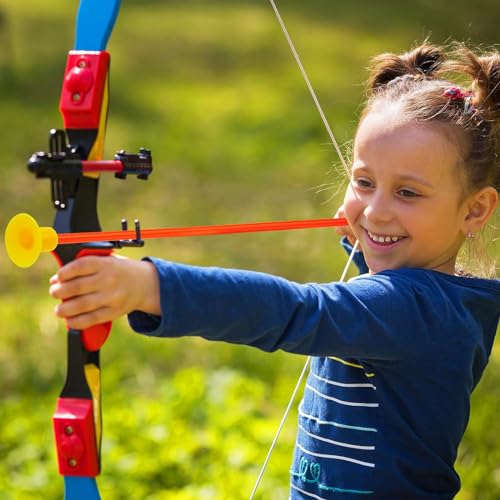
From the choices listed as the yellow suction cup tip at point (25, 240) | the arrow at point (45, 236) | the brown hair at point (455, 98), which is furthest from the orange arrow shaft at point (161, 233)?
the brown hair at point (455, 98)

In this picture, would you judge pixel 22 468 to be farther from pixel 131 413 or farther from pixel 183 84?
pixel 183 84

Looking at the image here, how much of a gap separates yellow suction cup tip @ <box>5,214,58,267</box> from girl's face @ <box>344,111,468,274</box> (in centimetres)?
70

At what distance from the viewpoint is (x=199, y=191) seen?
6922 mm

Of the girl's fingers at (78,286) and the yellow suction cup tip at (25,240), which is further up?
the yellow suction cup tip at (25,240)

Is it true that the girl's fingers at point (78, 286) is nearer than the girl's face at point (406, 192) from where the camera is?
Yes

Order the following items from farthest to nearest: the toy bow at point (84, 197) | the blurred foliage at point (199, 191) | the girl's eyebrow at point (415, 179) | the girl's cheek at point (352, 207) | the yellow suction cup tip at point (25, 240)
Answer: the blurred foliage at point (199, 191)
the girl's cheek at point (352, 207)
the girl's eyebrow at point (415, 179)
the toy bow at point (84, 197)
the yellow suction cup tip at point (25, 240)

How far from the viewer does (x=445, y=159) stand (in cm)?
186

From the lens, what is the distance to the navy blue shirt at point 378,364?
60.5 inches

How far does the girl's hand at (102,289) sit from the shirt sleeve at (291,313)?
28 millimetres

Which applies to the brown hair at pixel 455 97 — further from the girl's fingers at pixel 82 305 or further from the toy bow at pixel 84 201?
the girl's fingers at pixel 82 305

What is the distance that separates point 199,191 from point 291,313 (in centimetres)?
543

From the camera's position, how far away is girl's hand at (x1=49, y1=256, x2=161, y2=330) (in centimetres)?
138

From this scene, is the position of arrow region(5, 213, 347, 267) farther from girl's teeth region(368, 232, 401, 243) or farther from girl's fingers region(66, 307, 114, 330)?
girl's teeth region(368, 232, 401, 243)

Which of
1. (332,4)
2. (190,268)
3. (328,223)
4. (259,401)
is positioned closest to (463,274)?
(328,223)
